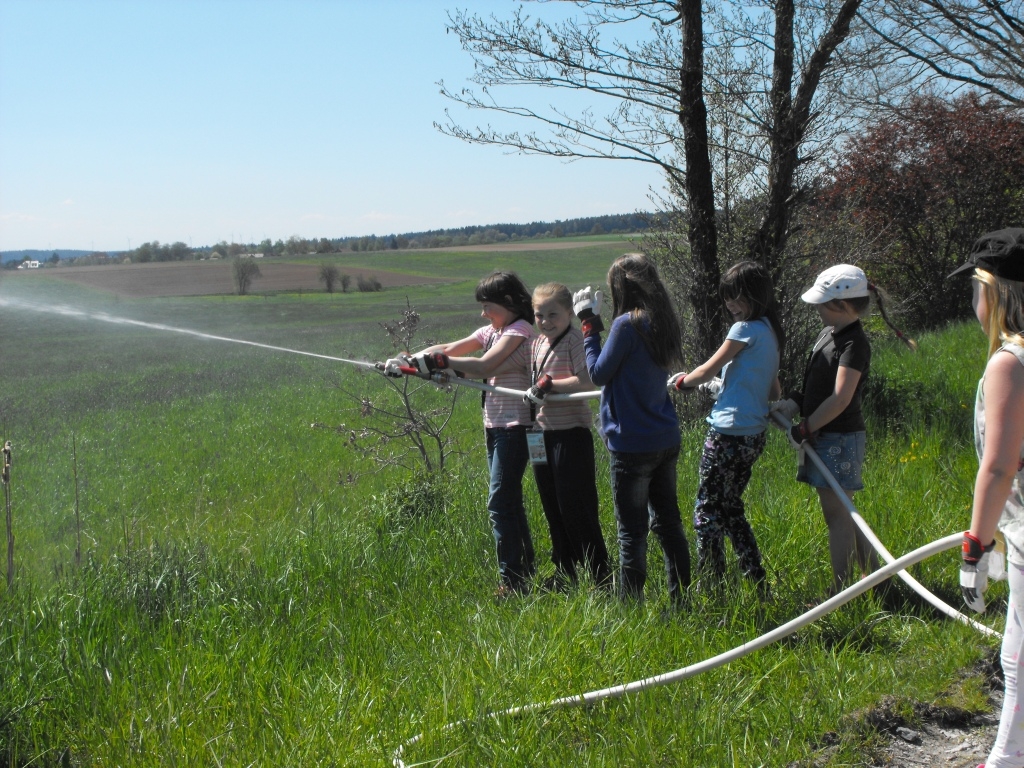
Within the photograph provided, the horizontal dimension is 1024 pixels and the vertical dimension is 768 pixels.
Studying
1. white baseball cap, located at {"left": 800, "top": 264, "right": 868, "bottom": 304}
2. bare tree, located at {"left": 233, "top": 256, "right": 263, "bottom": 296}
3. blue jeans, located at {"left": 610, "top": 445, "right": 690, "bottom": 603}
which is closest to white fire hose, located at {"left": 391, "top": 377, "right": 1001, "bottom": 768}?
blue jeans, located at {"left": 610, "top": 445, "right": 690, "bottom": 603}

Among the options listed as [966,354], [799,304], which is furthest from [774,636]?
[966,354]

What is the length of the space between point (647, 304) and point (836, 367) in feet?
3.05

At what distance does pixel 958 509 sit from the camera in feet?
17.4

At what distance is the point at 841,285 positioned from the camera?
13.3 ft

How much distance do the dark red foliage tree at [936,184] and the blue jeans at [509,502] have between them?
43.4 ft

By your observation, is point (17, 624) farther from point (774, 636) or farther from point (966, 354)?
point (966, 354)

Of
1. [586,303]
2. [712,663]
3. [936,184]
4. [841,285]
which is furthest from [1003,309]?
[936,184]

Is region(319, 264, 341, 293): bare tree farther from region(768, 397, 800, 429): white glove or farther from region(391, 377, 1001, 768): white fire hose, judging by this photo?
region(391, 377, 1001, 768): white fire hose

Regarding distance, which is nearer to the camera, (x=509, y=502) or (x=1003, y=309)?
(x=1003, y=309)

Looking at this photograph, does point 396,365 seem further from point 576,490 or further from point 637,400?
point 637,400

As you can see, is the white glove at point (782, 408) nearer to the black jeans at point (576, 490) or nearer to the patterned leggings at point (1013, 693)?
the black jeans at point (576, 490)

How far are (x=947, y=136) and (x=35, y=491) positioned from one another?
52.9ft

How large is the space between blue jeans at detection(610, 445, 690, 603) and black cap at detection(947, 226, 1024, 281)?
175 centimetres

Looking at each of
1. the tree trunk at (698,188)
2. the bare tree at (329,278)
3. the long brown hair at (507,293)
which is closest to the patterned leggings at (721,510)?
the long brown hair at (507,293)
